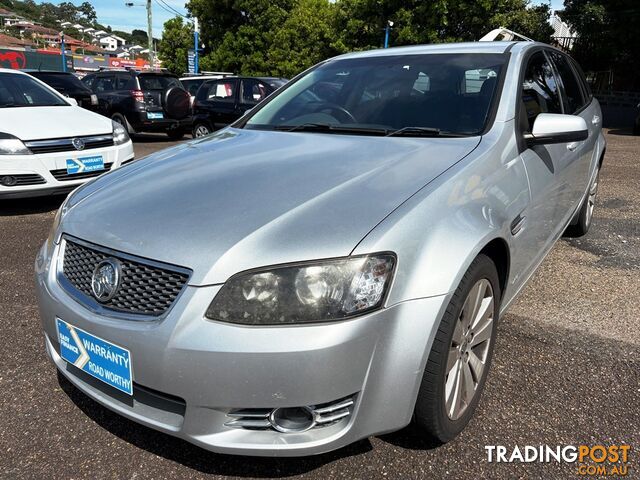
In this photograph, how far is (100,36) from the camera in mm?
142625

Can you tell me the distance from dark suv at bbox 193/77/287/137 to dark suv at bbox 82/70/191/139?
532 millimetres

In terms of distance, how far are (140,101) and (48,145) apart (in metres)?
6.77

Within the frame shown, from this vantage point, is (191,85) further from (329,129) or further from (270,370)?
(270,370)

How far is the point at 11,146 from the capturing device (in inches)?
202

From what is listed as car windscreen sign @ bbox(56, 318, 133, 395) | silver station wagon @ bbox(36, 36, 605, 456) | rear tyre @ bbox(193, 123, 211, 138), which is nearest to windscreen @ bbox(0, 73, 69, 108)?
silver station wagon @ bbox(36, 36, 605, 456)

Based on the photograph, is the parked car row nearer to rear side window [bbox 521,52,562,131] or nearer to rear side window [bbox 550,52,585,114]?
rear side window [bbox 550,52,585,114]

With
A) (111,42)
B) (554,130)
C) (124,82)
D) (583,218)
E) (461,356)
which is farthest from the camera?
(111,42)

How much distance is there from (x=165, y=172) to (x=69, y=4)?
188386 millimetres

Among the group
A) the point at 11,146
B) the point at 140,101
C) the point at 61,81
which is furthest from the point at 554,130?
the point at 61,81

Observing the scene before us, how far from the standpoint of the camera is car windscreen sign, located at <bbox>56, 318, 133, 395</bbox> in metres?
1.72

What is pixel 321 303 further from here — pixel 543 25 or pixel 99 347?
pixel 543 25

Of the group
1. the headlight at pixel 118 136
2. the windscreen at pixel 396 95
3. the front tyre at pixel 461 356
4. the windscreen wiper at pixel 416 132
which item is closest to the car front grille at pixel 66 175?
the headlight at pixel 118 136

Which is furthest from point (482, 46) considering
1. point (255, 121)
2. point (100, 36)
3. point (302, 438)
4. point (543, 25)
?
point (100, 36)

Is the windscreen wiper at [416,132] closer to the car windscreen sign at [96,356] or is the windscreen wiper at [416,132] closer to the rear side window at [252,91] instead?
the car windscreen sign at [96,356]
